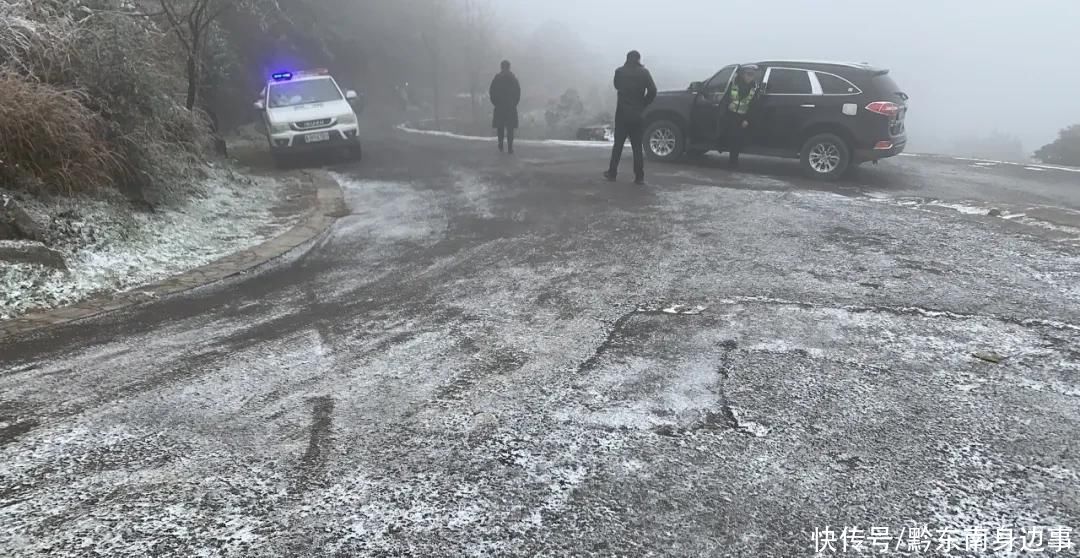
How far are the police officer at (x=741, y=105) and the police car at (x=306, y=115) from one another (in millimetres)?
7078

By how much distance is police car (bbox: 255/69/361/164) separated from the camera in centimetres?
1198

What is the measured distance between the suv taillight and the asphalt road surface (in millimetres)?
3331

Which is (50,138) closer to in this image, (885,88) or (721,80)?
(721,80)

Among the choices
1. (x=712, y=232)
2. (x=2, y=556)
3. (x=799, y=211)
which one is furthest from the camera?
(x=799, y=211)

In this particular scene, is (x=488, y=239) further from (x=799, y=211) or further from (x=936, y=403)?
(x=936, y=403)

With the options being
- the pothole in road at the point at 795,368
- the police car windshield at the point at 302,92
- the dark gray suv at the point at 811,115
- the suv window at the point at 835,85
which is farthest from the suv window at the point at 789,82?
the police car windshield at the point at 302,92

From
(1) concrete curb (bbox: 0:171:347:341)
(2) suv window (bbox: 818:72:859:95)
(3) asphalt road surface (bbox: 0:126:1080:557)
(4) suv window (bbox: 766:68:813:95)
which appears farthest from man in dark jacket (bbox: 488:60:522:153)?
(3) asphalt road surface (bbox: 0:126:1080:557)

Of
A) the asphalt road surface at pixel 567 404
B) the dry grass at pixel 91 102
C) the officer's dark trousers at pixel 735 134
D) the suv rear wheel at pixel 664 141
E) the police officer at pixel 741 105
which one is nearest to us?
the asphalt road surface at pixel 567 404

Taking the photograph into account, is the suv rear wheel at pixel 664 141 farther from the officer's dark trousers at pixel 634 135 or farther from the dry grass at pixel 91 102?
the dry grass at pixel 91 102

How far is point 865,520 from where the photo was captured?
239 cm

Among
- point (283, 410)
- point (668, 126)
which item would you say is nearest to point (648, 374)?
point (283, 410)

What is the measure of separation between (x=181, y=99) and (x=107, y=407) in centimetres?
849

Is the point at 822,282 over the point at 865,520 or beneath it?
over

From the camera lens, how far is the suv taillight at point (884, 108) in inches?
356
